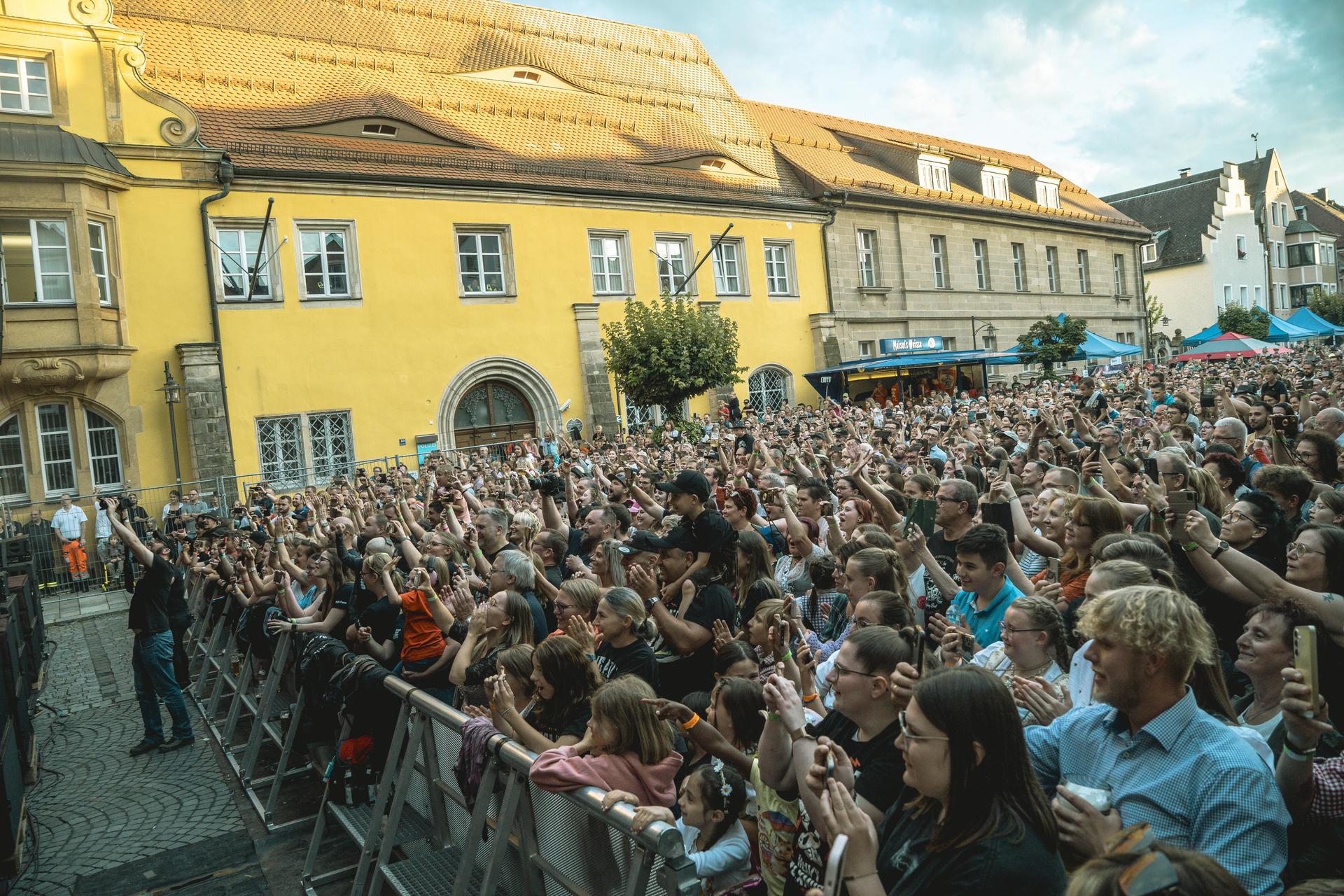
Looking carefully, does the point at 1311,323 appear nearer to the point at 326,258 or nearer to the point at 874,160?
the point at 874,160

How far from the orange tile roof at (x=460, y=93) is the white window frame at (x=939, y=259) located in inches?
240

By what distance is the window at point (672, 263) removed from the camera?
91.7 feet

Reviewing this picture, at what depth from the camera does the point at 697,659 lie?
5117 mm

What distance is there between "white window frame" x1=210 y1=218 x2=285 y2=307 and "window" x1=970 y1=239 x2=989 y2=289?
81.8ft

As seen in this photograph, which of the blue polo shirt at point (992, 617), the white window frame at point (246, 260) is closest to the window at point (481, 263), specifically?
the white window frame at point (246, 260)

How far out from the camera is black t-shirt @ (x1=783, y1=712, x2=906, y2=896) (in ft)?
9.81

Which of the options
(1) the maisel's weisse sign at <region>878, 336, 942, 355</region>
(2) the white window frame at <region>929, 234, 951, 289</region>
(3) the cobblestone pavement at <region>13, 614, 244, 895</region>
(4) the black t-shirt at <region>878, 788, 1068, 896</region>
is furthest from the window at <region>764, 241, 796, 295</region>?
(4) the black t-shirt at <region>878, 788, 1068, 896</region>

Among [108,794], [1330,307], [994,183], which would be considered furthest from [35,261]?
[1330,307]

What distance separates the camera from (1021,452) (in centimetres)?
1027

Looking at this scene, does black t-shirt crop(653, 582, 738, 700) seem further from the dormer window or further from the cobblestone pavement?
the dormer window

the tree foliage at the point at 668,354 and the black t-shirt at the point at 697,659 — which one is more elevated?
the tree foliage at the point at 668,354

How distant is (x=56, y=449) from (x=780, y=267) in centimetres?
2034

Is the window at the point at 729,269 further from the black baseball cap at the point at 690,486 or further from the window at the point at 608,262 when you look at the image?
the black baseball cap at the point at 690,486

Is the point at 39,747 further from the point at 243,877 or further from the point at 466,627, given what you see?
the point at 466,627
